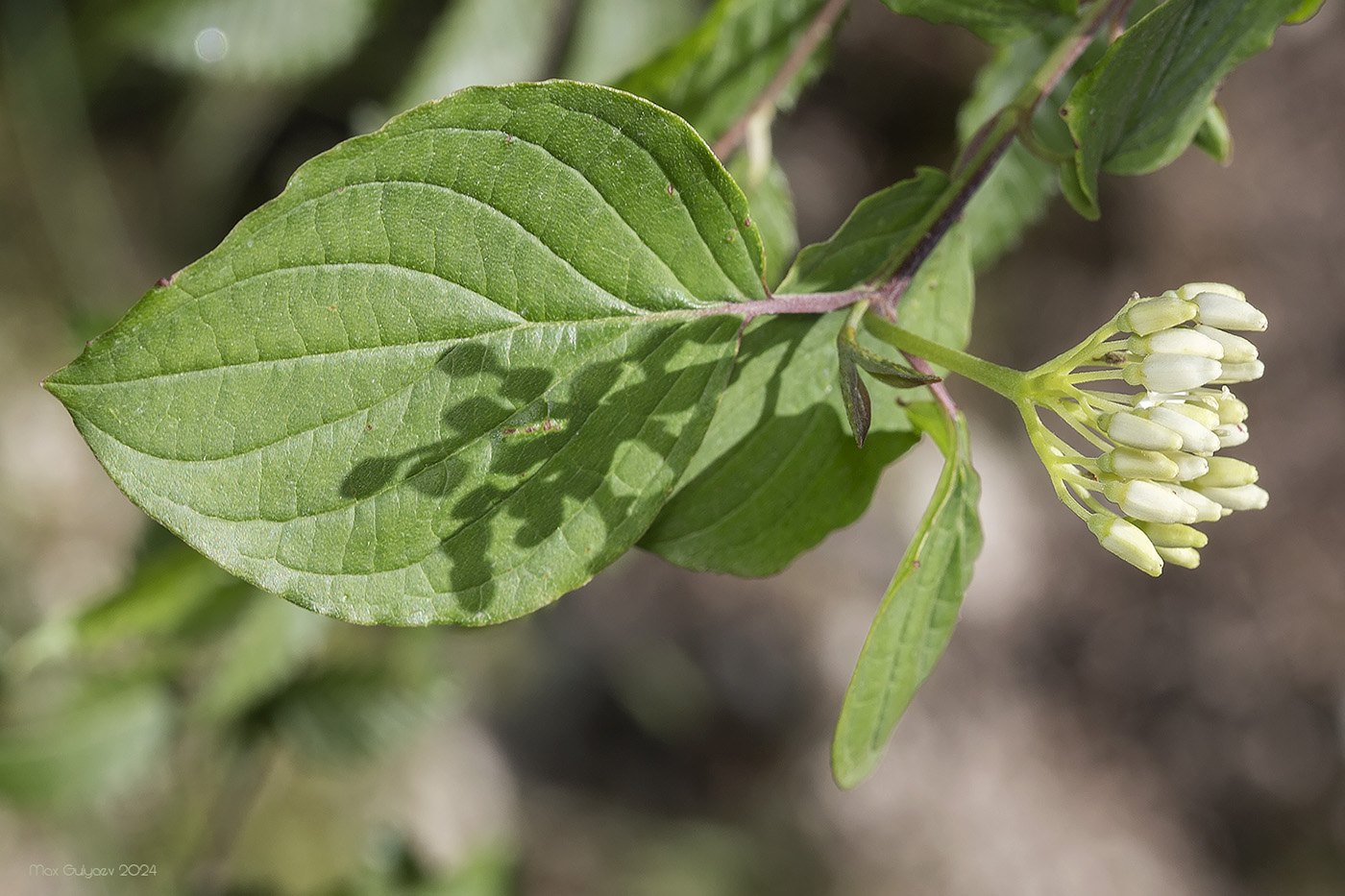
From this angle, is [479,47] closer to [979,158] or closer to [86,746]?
[979,158]

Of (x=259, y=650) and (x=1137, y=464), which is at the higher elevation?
(x=1137, y=464)

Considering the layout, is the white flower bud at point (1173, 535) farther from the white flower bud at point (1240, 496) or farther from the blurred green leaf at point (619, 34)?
the blurred green leaf at point (619, 34)

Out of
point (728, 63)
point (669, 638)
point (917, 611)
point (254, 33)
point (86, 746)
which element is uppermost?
point (254, 33)

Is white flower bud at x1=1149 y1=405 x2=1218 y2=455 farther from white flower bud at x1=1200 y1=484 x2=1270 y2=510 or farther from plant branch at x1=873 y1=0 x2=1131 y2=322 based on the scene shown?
plant branch at x1=873 y1=0 x2=1131 y2=322

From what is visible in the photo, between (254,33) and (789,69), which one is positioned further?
(254,33)

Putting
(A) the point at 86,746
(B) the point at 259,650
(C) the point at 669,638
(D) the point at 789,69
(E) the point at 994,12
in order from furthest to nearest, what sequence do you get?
(C) the point at 669,638 → (A) the point at 86,746 → (B) the point at 259,650 → (D) the point at 789,69 → (E) the point at 994,12

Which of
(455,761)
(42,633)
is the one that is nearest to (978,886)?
(455,761)

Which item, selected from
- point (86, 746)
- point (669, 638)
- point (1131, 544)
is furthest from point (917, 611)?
point (669, 638)

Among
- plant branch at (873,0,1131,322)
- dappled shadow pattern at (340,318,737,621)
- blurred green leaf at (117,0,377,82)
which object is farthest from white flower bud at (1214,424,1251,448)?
blurred green leaf at (117,0,377,82)
